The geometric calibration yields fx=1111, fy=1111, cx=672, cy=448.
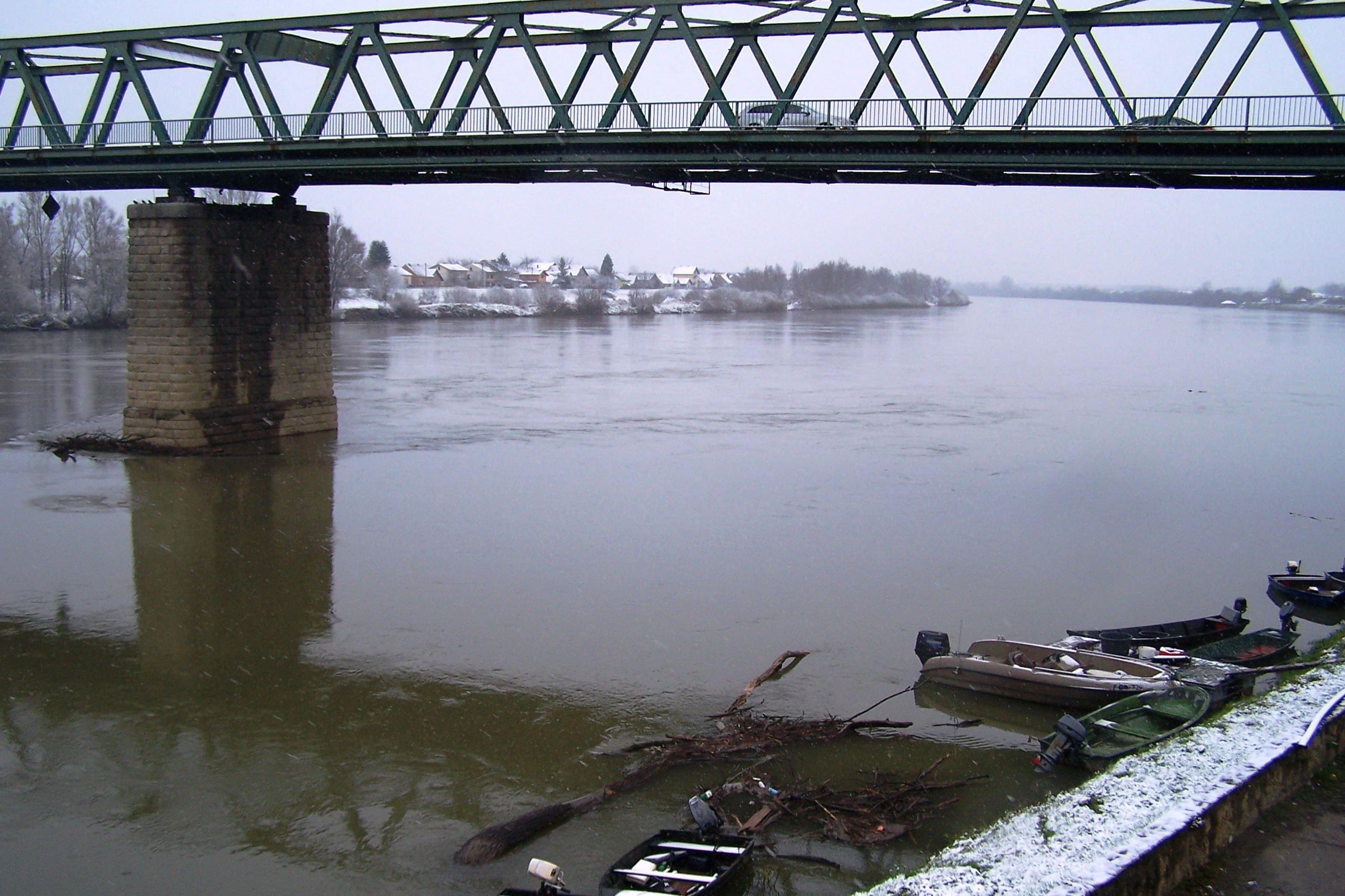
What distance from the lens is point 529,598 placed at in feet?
51.7

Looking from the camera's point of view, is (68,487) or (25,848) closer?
(25,848)

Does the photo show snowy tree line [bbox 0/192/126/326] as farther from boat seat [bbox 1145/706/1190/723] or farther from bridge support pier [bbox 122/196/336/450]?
boat seat [bbox 1145/706/1190/723]

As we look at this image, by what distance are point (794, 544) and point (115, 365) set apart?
3909 centimetres

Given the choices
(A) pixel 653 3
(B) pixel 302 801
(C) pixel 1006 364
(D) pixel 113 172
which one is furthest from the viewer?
(C) pixel 1006 364

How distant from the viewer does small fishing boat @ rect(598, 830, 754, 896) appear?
7.57 m

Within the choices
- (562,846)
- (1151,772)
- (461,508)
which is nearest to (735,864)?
(562,846)

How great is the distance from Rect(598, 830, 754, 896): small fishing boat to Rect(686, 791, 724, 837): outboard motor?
35mm

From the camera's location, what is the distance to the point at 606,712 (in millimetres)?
11703

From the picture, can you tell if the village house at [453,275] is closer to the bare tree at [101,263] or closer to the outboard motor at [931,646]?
the bare tree at [101,263]

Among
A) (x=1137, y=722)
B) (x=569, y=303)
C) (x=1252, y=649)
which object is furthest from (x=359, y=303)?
(x=1137, y=722)

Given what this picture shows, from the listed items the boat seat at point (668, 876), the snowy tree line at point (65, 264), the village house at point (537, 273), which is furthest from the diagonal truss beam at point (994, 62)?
the village house at point (537, 273)

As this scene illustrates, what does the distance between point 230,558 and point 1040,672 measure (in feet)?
41.3

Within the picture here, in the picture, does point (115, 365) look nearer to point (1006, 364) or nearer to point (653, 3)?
point (653, 3)

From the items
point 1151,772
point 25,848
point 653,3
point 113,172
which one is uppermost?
point 653,3
